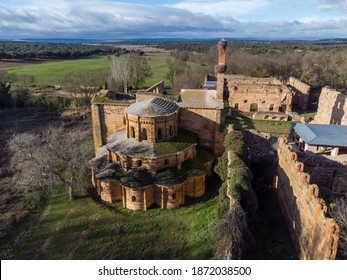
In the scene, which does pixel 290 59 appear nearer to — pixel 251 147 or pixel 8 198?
pixel 251 147

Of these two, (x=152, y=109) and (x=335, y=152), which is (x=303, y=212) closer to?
(x=335, y=152)

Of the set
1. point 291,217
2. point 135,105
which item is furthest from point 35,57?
point 291,217

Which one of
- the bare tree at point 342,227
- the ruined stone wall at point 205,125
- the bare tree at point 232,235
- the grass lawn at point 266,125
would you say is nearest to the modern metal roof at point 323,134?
the grass lawn at point 266,125

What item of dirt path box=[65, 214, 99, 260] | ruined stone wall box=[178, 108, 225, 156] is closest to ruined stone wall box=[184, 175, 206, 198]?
ruined stone wall box=[178, 108, 225, 156]

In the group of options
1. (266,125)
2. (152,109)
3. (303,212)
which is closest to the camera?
(303,212)

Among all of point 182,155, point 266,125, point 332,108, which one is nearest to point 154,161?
point 182,155
